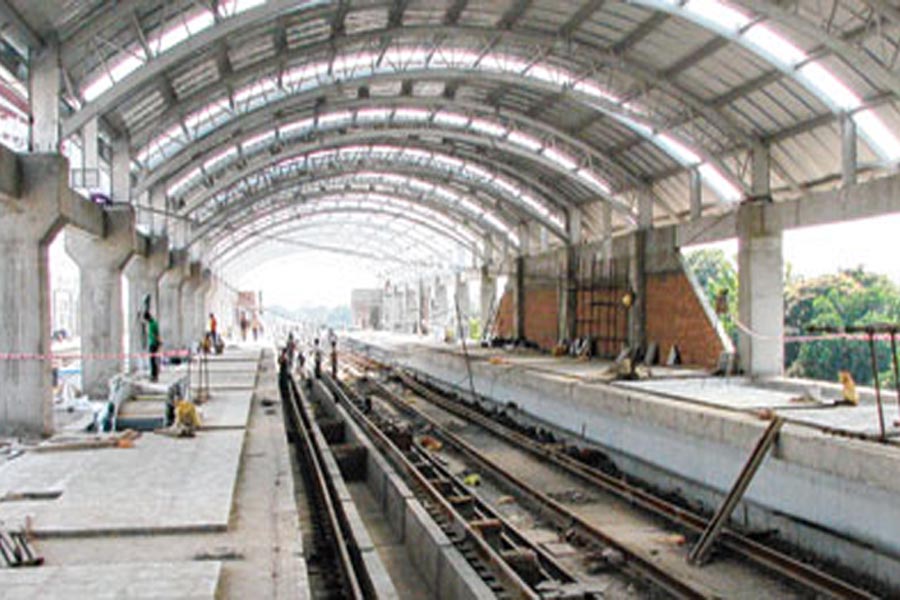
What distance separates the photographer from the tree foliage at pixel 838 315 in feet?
110

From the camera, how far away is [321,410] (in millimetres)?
25438

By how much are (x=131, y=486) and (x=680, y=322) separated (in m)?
18.5

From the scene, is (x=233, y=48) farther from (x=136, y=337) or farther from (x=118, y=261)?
(x=136, y=337)

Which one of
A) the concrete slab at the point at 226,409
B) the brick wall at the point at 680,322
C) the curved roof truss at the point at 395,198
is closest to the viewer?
the concrete slab at the point at 226,409

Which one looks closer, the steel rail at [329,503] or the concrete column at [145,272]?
the steel rail at [329,503]

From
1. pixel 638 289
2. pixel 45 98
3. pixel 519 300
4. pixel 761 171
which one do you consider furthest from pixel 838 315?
pixel 45 98

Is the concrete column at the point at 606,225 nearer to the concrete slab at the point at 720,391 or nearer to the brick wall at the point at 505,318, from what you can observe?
the brick wall at the point at 505,318

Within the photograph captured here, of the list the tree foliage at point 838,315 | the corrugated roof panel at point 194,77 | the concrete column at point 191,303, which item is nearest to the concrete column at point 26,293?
the corrugated roof panel at point 194,77

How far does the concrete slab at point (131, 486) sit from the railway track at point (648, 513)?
4.78 meters

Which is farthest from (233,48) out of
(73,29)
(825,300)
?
(825,300)

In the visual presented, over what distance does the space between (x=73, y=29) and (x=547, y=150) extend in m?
19.4

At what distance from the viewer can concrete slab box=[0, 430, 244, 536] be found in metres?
7.86

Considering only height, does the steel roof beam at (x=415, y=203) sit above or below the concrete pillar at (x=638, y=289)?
above

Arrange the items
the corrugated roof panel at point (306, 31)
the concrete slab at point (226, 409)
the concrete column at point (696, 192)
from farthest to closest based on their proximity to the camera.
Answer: the concrete column at point (696, 192) → the corrugated roof panel at point (306, 31) → the concrete slab at point (226, 409)
